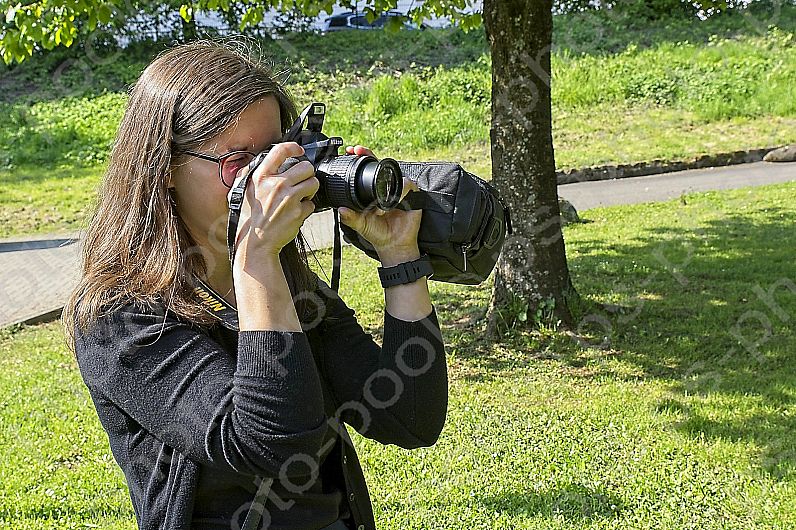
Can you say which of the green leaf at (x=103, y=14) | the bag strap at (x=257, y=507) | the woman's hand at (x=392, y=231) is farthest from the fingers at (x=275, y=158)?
the green leaf at (x=103, y=14)

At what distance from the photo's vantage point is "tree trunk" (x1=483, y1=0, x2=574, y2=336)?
5.65 metres

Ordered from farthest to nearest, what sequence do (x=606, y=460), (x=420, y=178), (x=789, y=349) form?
(x=789, y=349), (x=606, y=460), (x=420, y=178)

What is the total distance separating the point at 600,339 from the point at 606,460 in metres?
1.69

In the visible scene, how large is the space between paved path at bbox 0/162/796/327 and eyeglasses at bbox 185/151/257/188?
3.97 m

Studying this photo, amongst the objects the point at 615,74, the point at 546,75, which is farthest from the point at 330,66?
the point at 546,75

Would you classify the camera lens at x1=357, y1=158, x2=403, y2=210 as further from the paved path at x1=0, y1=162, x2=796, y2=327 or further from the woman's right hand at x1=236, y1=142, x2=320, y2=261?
the paved path at x1=0, y1=162, x2=796, y2=327

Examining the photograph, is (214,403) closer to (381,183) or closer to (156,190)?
(156,190)

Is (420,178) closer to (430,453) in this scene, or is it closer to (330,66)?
(430,453)

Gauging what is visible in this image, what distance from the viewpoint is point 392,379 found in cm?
200

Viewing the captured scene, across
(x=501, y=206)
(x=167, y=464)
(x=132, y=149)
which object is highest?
(x=132, y=149)

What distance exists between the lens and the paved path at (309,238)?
26.0ft

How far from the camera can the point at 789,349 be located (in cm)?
562

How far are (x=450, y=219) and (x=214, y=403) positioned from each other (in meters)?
0.70

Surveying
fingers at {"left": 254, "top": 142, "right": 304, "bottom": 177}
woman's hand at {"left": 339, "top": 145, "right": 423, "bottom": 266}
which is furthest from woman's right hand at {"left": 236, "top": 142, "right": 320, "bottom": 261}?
woman's hand at {"left": 339, "top": 145, "right": 423, "bottom": 266}
